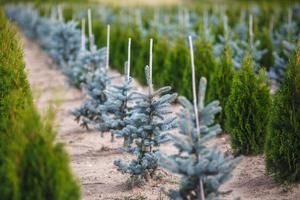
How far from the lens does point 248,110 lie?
8.72 metres

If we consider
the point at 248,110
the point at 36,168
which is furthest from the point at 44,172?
the point at 248,110

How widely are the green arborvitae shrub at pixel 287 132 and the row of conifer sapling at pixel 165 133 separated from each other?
2.99 feet

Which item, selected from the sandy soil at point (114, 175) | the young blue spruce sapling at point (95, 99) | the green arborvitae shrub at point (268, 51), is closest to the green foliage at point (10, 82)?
the sandy soil at point (114, 175)

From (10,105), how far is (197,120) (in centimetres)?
232

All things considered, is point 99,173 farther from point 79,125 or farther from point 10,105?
point 79,125

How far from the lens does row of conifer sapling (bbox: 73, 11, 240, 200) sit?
5.66 m

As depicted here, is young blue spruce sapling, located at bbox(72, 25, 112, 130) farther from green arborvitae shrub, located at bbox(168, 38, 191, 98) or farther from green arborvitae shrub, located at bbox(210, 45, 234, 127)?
green arborvitae shrub, located at bbox(168, 38, 191, 98)

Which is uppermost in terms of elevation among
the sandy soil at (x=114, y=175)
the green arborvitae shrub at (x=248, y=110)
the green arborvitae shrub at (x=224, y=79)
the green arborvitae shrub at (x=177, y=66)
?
the green arborvitae shrub at (x=177, y=66)

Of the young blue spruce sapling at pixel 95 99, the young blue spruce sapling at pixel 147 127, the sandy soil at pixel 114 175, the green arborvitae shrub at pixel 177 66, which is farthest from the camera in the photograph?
the green arborvitae shrub at pixel 177 66

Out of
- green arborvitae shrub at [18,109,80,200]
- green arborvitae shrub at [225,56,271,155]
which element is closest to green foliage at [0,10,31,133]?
green arborvitae shrub at [18,109,80,200]

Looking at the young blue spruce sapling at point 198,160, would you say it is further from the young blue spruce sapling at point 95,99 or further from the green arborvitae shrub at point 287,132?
the young blue spruce sapling at point 95,99

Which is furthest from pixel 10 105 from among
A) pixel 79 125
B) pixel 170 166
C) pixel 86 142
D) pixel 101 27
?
pixel 101 27

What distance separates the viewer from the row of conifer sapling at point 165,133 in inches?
223

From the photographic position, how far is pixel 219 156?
5707 millimetres
